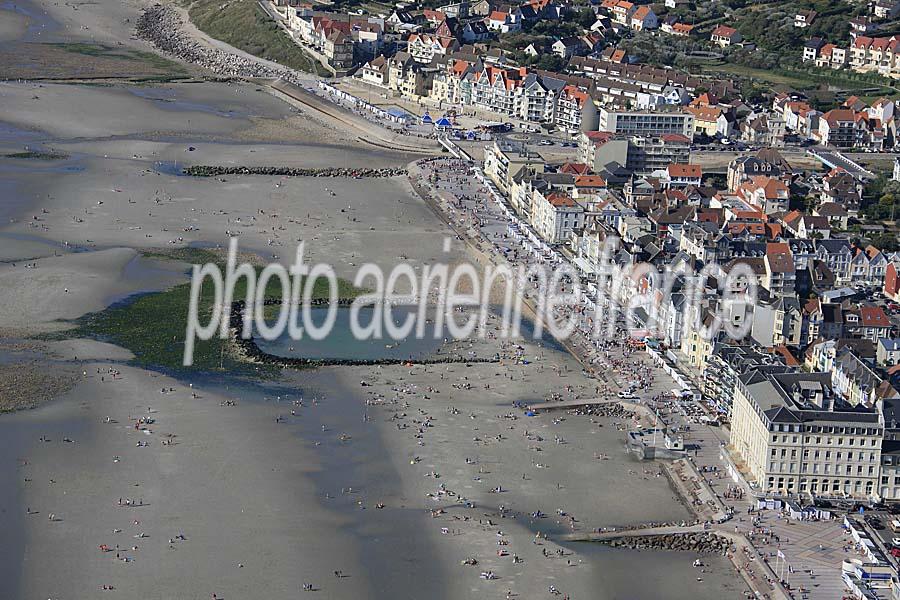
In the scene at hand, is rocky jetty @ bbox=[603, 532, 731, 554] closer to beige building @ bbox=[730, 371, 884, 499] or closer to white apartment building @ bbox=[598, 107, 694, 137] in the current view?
beige building @ bbox=[730, 371, 884, 499]

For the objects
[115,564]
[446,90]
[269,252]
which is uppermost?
[446,90]

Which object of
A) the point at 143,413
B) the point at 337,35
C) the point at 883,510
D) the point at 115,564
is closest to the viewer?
the point at 115,564

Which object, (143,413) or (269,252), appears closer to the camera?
(143,413)

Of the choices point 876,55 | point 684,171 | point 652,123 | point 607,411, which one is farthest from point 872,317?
point 876,55

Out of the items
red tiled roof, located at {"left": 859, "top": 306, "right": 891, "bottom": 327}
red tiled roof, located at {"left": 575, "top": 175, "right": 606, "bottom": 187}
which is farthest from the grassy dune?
red tiled roof, located at {"left": 859, "top": 306, "right": 891, "bottom": 327}

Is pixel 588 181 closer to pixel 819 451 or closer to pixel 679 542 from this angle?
pixel 819 451

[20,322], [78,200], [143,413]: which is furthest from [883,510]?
[78,200]

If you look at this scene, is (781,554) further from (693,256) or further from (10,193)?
(10,193)
